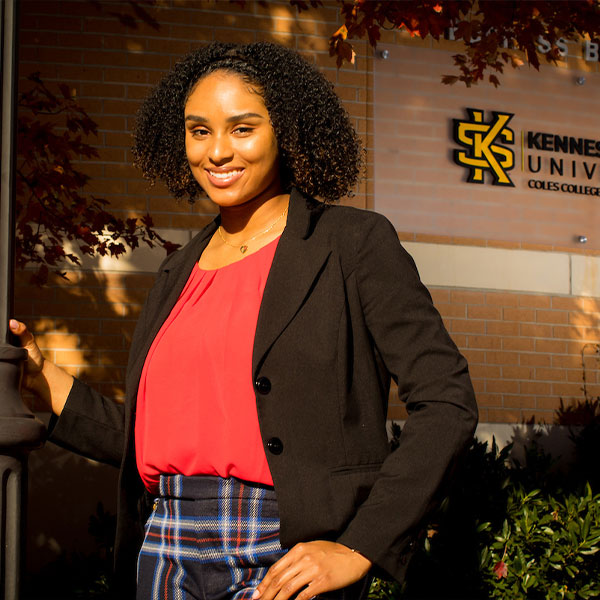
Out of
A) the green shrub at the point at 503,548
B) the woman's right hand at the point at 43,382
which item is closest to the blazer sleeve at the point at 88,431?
the woman's right hand at the point at 43,382

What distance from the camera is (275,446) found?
6.49ft

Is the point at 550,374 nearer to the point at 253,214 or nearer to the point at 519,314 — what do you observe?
the point at 519,314

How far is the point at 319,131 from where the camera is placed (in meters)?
2.56

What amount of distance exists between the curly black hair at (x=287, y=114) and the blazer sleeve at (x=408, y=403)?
1.65 ft

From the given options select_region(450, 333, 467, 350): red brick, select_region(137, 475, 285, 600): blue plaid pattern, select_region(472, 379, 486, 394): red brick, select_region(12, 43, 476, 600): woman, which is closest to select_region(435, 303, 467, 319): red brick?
select_region(450, 333, 467, 350): red brick

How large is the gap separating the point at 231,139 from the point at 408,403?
33.0 inches

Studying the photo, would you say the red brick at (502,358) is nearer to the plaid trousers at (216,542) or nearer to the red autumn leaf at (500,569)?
the red autumn leaf at (500,569)

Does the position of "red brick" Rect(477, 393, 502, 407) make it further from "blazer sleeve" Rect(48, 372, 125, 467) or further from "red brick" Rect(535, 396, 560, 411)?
"blazer sleeve" Rect(48, 372, 125, 467)

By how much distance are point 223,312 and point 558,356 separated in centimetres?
677

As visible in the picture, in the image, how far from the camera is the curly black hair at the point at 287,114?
2.46m

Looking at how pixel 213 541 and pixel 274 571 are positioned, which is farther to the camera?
pixel 213 541

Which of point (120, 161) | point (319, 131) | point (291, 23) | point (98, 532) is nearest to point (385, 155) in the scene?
point (291, 23)

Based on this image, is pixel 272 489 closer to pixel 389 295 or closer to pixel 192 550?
pixel 192 550

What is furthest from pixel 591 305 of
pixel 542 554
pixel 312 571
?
pixel 312 571
